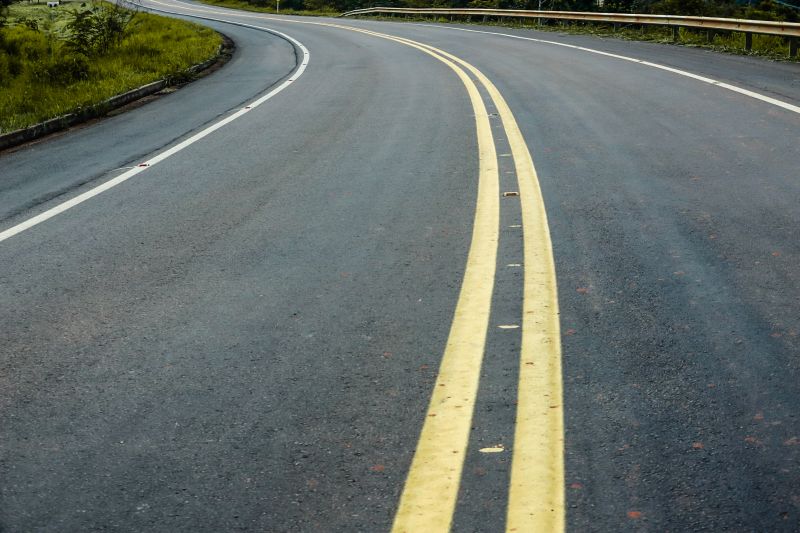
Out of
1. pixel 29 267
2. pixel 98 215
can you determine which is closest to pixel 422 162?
pixel 98 215

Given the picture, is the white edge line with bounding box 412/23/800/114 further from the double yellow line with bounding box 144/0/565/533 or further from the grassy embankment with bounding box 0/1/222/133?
the grassy embankment with bounding box 0/1/222/133

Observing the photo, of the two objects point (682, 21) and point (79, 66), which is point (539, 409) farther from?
point (682, 21)

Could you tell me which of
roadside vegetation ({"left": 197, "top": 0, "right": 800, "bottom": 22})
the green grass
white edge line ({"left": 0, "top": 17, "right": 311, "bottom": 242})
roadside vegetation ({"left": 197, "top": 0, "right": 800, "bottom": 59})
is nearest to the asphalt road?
white edge line ({"left": 0, "top": 17, "right": 311, "bottom": 242})

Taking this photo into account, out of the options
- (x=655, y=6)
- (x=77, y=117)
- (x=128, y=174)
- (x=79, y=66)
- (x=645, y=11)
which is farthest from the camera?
(x=645, y=11)

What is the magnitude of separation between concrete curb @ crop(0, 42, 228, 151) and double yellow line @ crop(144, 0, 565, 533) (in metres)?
7.78

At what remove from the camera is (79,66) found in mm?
18594

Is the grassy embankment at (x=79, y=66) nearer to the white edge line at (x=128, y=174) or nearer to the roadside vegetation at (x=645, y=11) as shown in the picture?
the white edge line at (x=128, y=174)

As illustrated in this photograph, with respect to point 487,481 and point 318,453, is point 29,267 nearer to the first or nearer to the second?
point 318,453

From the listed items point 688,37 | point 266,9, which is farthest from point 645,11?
point 266,9

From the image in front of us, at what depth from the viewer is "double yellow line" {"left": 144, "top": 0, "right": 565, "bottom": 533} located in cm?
304

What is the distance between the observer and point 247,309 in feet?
16.8

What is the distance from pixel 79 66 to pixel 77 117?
16.5 feet

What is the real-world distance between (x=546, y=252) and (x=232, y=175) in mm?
3969

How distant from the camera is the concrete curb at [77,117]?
12.2 metres
